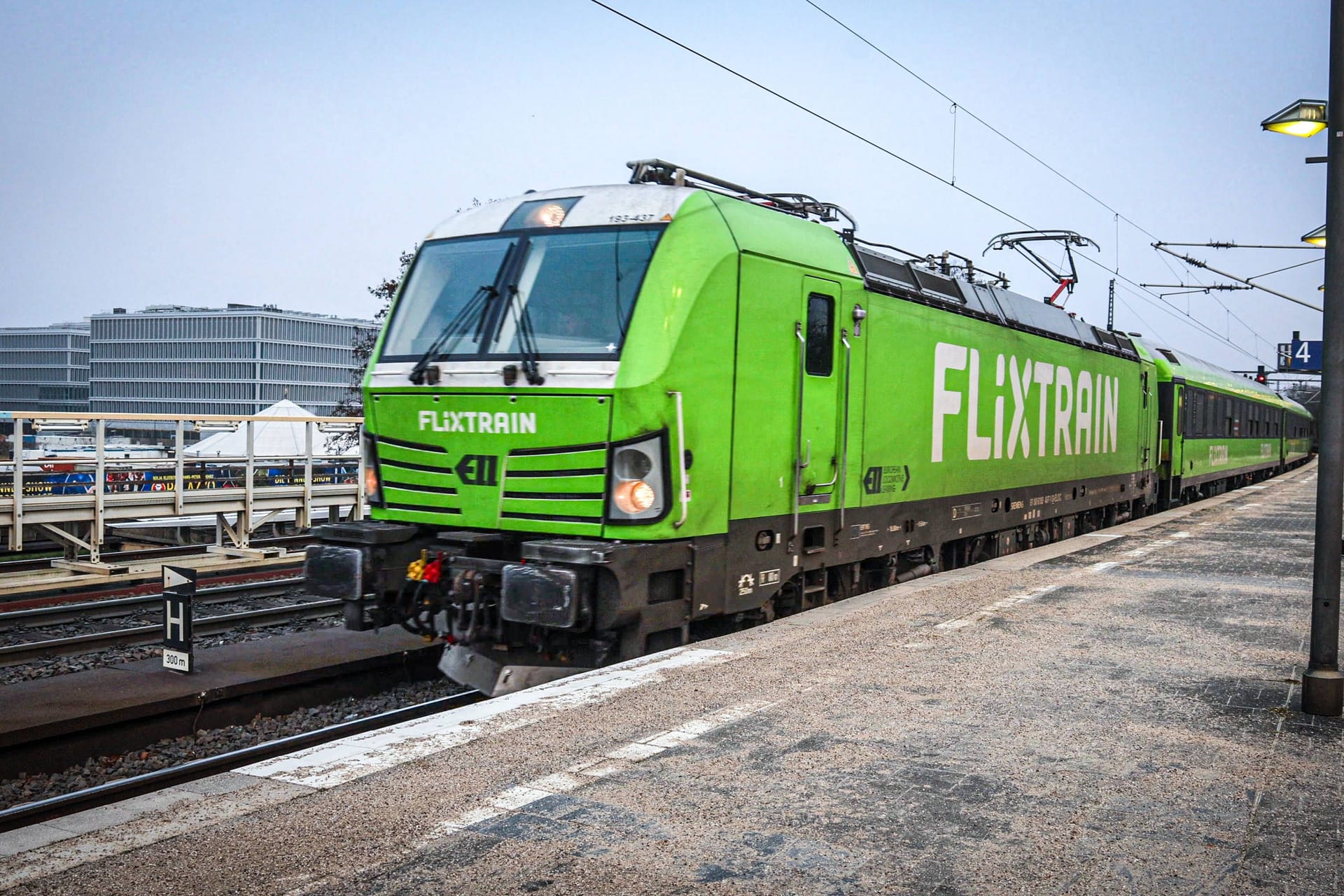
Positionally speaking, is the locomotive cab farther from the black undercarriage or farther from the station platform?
the station platform

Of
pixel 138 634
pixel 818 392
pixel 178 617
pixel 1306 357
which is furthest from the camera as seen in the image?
pixel 1306 357

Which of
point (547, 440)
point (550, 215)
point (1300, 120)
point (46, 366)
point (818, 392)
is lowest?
point (547, 440)

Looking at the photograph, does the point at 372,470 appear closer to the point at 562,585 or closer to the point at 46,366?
the point at 562,585

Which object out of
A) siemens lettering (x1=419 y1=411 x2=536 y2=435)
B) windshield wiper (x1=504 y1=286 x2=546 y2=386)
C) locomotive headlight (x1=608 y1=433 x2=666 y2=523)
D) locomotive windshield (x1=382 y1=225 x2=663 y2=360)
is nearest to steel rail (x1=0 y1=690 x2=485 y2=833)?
locomotive headlight (x1=608 y1=433 x2=666 y2=523)

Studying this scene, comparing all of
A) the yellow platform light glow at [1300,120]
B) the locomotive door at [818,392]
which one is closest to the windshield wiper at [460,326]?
the locomotive door at [818,392]

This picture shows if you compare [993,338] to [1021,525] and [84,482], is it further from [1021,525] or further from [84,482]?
[84,482]

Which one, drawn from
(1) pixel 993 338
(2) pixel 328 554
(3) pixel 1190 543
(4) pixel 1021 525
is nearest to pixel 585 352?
(2) pixel 328 554

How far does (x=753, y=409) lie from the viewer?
743cm

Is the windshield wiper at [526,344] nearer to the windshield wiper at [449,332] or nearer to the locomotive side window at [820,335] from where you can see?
the windshield wiper at [449,332]

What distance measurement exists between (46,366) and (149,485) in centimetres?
12574

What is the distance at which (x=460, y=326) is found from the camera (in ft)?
24.2

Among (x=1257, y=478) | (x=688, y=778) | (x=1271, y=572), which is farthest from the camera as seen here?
(x=1257, y=478)

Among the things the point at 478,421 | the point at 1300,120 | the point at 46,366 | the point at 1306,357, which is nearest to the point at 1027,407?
the point at 1300,120

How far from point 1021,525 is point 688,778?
32.6ft
